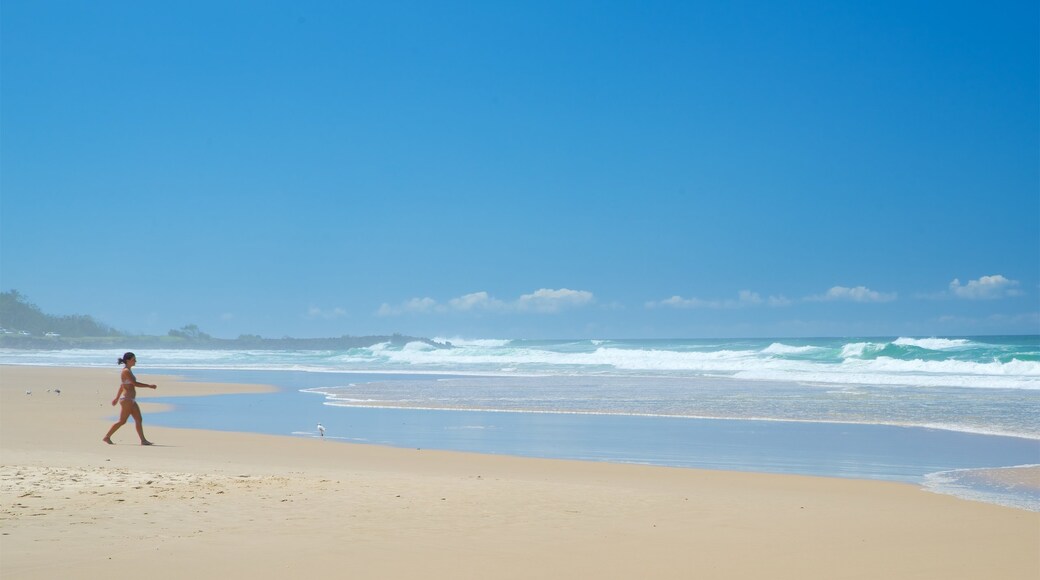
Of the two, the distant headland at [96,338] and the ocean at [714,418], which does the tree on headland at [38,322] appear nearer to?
the distant headland at [96,338]

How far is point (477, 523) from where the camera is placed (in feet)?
24.0

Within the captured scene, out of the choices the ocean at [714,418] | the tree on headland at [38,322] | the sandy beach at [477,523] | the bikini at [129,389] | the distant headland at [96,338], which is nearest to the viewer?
the sandy beach at [477,523]

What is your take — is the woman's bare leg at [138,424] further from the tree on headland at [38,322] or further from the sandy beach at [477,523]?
the tree on headland at [38,322]

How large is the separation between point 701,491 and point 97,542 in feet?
18.9

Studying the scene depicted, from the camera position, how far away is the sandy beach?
5980mm

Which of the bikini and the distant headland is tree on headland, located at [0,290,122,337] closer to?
the distant headland

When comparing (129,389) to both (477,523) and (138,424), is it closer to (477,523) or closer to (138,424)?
(138,424)

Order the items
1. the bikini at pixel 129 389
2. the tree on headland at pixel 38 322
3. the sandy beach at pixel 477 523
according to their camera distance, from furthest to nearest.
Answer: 1. the tree on headland at pixel 38 322
2. the bikini at pixel 129 389
3. the sandy beach at pixel 477 523

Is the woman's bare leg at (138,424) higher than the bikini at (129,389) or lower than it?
lower

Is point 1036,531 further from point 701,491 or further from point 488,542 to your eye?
point 488,542

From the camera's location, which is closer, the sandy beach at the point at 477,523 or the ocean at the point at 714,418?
the sandy beach at the point at 477,523

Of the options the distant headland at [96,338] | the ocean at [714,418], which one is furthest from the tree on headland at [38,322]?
the ocean at [714,418]

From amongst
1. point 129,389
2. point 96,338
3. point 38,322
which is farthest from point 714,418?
point 38,322

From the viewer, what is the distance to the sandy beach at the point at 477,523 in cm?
598
